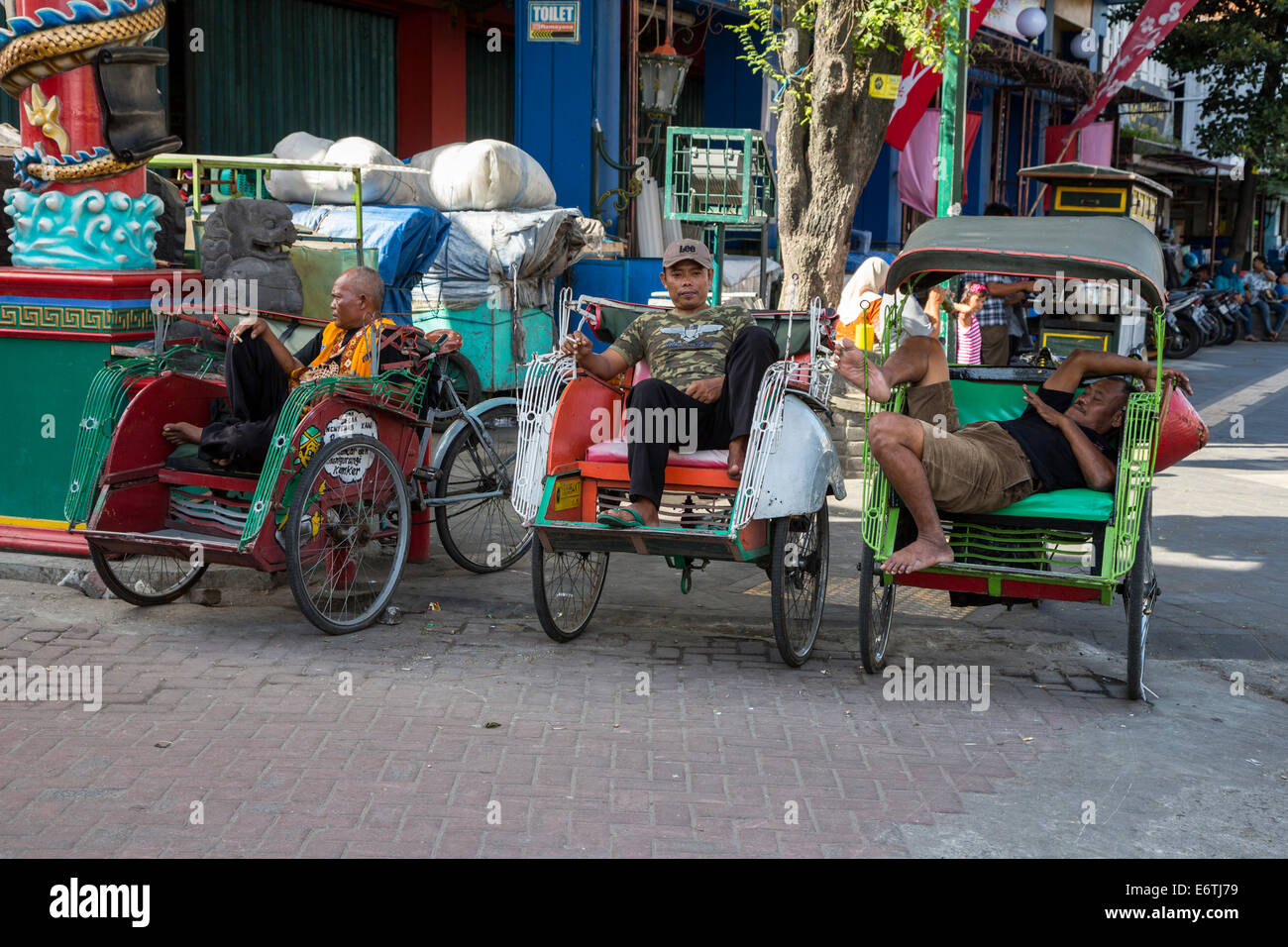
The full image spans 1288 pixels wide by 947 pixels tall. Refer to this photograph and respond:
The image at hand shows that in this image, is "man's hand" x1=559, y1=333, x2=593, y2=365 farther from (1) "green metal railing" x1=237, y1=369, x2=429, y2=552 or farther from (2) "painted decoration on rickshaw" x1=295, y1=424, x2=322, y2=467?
(2) "painted decoration on rickshaw" x1=295, y1=424, x2=322, y2=467

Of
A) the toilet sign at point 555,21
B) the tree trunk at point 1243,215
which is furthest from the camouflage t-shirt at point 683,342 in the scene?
the tree trunk at point 1243,215

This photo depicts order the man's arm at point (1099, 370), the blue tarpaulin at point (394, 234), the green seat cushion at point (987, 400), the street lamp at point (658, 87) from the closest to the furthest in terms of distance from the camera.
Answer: the man's arm at point (1099, 370) < the green seat cushion at point (987, 400) < the blue tarpaulin at point (394, 234) < the street lamp at point (658, 87)

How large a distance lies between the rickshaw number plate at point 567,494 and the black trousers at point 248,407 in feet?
4.27

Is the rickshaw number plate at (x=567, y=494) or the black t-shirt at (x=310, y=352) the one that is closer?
the rickshaw number plate at (x=567, y=494)

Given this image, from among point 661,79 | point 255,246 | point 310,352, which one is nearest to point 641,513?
point 310,352

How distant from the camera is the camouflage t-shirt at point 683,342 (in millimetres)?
6258

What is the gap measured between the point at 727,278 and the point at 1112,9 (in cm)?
1965

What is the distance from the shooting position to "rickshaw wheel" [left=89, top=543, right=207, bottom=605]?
20.6ft

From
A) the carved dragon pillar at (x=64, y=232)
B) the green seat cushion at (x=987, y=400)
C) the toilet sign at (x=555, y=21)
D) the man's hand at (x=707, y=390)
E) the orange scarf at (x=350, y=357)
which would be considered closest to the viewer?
the man's hand at (x=707, y=390)

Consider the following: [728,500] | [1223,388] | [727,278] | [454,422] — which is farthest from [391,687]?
[1223,388]

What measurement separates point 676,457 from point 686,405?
236 mm

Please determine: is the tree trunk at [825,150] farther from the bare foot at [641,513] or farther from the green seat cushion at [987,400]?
the bare foot at [641,513]

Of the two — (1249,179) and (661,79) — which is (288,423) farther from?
(1249,179)

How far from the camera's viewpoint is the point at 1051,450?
18.9 ft
